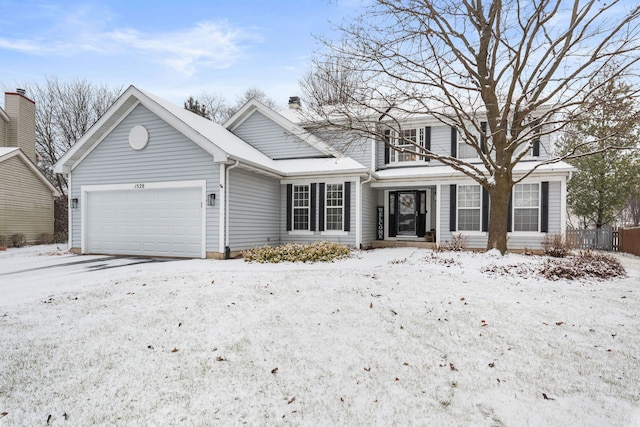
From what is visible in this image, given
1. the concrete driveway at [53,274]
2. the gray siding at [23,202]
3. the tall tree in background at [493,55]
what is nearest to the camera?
the concrete driveway at [53,274]

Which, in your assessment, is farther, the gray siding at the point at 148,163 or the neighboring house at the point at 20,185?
the neighboring house at the point at 20,185

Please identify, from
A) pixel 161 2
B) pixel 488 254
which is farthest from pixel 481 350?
pixel 161 2

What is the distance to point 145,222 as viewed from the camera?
37.6ft

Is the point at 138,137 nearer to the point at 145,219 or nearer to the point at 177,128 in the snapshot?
the point at 177,128

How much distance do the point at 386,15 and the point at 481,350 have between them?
28.5 ft

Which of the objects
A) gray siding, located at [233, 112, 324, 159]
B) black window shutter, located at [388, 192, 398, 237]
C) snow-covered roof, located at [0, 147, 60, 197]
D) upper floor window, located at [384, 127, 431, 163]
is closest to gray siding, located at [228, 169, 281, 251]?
gray siding, located at [233, 112, 324, 159]

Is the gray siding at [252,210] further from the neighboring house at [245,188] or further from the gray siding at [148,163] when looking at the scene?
the gray siding at [148,163]

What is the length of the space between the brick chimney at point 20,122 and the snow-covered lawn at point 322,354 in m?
18.7

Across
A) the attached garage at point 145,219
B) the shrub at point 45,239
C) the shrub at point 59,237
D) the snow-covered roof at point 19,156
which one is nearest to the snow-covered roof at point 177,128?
the attached garage at point 145,219

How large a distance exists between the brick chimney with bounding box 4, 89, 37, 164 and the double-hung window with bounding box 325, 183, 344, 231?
1721 cm

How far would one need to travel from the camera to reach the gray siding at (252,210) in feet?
36.1

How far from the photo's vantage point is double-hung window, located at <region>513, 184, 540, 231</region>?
12.4 m

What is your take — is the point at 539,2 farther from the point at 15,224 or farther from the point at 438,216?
the point at 15,224

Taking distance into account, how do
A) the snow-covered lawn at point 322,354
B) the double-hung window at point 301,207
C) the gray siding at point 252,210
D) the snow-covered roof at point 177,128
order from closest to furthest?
the snow-covered lawn at point 322,354 < the snow-covered roof at point 177,128 < the gray siding at point 252,210 < the double-hung window at point 301,207
